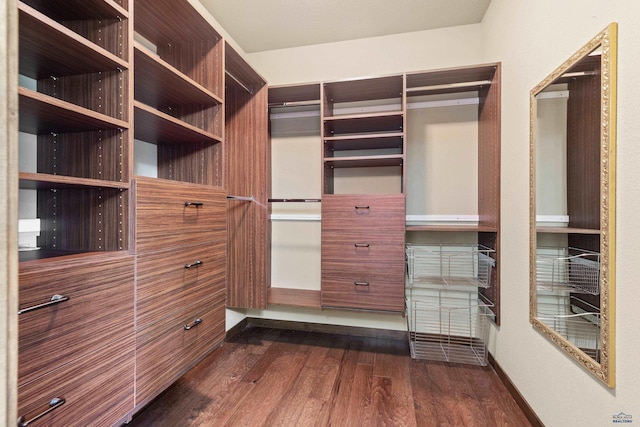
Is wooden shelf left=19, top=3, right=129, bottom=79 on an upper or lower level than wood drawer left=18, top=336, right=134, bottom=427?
upper

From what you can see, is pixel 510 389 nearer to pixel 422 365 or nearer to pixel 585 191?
pixel 422 365

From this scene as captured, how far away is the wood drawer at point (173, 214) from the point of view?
1.03 metres

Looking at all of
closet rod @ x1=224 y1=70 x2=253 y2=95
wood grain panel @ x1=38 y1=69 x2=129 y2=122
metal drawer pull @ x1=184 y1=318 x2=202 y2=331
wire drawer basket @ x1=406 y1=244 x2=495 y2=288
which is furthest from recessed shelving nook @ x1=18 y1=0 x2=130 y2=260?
wire drawer basket @ x1=406 y1=244 x2=495 y2=288

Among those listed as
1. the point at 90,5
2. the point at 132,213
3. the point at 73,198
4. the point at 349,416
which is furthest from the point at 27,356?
the point at 349,416

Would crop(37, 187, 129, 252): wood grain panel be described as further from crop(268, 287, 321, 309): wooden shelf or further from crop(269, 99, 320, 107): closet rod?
crop(269, 99, 320, 107): closet rod

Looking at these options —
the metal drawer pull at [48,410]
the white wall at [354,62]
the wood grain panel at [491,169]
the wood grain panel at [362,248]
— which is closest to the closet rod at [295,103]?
the white wall at [354,62]

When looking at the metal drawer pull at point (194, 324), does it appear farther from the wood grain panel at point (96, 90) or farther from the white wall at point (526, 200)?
the white wall at point (526, 200)

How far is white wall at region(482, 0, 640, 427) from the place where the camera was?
2.76 ft

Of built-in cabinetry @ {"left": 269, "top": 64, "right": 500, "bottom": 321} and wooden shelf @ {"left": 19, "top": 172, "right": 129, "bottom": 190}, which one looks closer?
wooden shelf @ {"left": 19, "top": 172, "right": 129, "bottom": 190}

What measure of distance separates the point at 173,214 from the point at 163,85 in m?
0.66

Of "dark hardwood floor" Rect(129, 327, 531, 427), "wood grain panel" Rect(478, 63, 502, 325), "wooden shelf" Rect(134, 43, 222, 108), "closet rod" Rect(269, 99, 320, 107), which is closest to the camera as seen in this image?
"wooden shelf" Rect(134, 43, 222, 108)

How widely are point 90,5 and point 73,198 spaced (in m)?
0.68

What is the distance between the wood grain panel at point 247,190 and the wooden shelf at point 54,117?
1167 millimetres

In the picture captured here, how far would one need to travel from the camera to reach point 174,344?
121 centimetres
